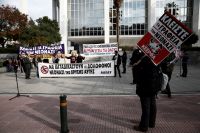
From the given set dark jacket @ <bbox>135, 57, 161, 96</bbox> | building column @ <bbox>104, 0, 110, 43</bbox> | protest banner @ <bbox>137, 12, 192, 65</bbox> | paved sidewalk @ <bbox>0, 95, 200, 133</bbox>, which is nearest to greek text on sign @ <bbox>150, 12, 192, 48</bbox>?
protest banner @ <bbox>137, 12, 192, 65</bbox>

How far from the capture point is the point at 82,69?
1759cm

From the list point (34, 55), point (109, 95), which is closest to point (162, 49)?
point (109, 95)

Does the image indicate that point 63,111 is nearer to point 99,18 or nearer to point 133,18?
point 133,18

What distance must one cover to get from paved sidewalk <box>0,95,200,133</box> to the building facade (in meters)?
54.5

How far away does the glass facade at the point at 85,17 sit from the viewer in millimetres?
66875

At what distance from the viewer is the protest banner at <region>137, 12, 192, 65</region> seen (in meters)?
6.73

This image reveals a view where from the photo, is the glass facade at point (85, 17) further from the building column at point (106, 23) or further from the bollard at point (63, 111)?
the bollard at point (63, 111)

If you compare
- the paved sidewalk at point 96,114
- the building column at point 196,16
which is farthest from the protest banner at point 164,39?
the building column at point 196,16

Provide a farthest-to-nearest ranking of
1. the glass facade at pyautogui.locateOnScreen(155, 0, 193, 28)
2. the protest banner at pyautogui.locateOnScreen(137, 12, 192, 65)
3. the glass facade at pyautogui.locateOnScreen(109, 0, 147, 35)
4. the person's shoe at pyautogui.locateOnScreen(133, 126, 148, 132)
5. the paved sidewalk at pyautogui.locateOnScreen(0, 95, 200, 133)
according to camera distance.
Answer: the glass facade at pyautogui.locateOnScreen(109, 0, 147, 35) < the glass facade at pyautogui.locateOnScreen(155, 0, 193, 28) < the paved sidewalk at pyautogui.locateOnScreen(0, 95, 200, 133) < the person's shoe at pyautogui.locateOnScreen(133, 126, 148, 132) < the protest banner at pyautogui.locateOnScreen(137, 12, 192, 65)

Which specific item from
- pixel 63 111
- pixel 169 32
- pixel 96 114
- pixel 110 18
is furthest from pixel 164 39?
→ pixel 110 18

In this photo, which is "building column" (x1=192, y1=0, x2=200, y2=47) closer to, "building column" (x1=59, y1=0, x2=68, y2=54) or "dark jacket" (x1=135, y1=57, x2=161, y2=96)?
"building column" (x1=59, y1=0, x2=68, y2=54)

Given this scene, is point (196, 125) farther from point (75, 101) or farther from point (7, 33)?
point (7, 33)

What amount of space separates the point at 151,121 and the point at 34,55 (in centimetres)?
1726

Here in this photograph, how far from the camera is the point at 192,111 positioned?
8.90 metres
